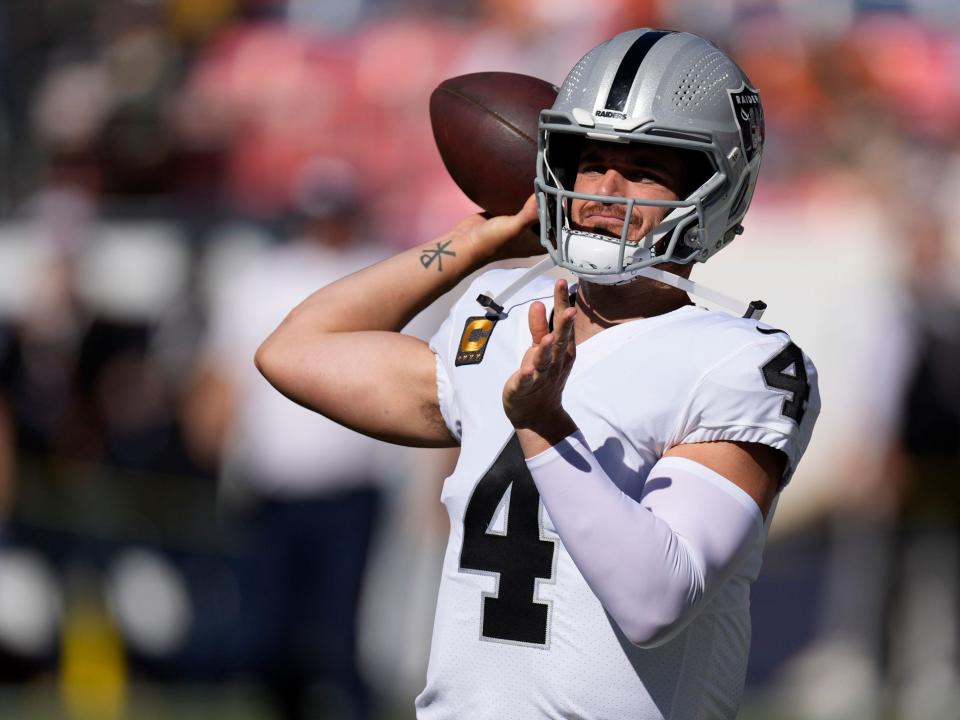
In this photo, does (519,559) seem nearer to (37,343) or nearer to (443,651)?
(443,651)

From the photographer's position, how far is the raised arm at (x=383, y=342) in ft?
7.38

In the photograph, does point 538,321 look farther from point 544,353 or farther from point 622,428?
point 622,428

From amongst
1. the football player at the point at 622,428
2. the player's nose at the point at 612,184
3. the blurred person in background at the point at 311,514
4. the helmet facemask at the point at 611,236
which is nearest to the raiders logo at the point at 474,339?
the football player at the point at 622,428

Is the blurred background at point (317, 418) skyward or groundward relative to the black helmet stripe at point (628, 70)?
groundward

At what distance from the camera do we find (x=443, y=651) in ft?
6.59

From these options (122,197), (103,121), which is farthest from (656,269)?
(103,121)

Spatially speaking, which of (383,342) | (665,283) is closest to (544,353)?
(665,283)

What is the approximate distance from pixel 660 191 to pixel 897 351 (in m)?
3.59

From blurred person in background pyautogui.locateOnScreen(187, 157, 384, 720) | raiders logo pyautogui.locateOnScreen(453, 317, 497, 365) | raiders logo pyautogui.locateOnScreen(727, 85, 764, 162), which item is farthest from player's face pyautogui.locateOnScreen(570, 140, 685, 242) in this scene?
blurred person in background pyautogui.locateOnScreen(187, 157, 384, 720)

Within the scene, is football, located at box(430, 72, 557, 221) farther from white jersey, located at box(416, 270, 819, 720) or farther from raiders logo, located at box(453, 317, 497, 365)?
white jersey, located at box(416, 270, 819, 720)

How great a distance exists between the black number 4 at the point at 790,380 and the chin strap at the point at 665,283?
7cm

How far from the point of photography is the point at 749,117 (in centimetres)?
210

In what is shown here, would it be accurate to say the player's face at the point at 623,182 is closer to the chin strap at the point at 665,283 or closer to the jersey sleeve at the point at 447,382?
the chin strap at the point at 665,283

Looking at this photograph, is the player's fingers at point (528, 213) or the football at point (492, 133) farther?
the football at point (492, 133)
